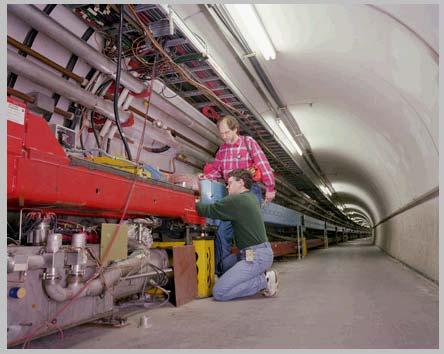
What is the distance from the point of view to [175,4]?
122 inches

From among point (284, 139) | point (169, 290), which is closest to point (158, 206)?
point (169, 290)

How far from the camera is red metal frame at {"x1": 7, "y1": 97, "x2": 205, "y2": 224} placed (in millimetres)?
1841

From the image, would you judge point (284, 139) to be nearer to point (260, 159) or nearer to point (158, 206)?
point (260, 159)

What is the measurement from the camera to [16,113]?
1.89 meters

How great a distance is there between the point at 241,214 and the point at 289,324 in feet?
4.28

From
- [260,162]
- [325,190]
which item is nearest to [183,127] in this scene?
[260,162]

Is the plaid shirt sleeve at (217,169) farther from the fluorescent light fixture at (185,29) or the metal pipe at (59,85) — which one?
the fluorescent light fixture at (185,29)

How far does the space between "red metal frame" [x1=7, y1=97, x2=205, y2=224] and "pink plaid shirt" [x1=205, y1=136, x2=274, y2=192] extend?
1.92 metres

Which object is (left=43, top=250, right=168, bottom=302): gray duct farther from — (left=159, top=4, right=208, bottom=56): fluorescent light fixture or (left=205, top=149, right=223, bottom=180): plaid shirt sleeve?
(left=159, top=4, right=208, bottom=56): fluorescent light fixture

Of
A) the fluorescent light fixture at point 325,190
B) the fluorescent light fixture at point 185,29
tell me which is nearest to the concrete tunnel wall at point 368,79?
the fluorescent light fixture at point 185,29

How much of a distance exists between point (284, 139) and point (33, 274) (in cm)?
578

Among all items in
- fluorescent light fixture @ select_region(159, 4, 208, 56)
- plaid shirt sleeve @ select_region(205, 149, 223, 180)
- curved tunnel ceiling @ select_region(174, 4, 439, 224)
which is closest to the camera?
fluorescent light fixture @ select_region(159, 4, 208, 56)

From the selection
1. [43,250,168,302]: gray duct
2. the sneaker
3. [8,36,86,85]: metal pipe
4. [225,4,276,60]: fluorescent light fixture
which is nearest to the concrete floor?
the sneaker

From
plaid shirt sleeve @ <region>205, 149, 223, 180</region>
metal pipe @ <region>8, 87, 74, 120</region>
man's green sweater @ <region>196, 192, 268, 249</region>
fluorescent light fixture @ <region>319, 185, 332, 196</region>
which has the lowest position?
man's green sweater @ <region>196, 192, 268, 249</region>
